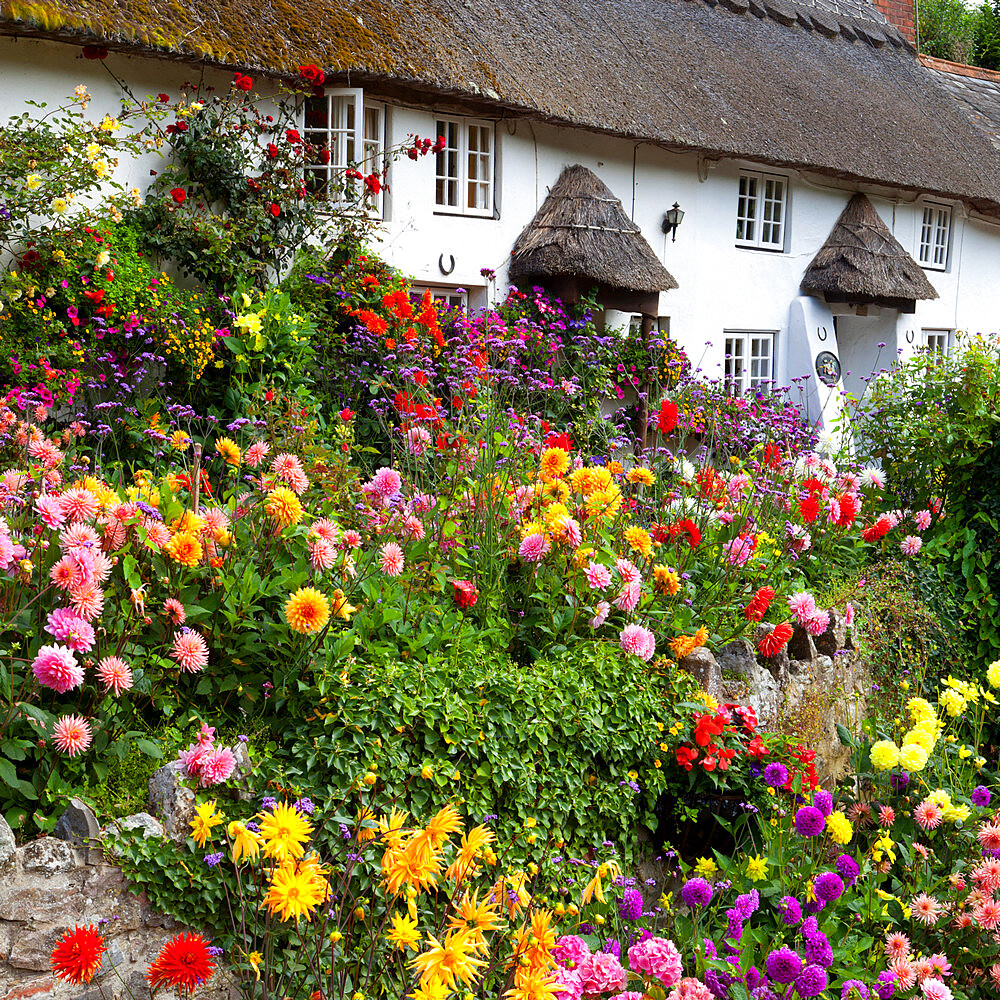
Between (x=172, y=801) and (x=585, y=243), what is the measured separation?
7.84m

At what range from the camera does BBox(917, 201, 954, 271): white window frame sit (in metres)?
15.5

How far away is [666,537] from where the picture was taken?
447cm

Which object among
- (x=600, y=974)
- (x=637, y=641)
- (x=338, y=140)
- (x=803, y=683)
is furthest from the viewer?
(x=338, y=140)

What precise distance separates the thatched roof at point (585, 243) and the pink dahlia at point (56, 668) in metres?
7.69

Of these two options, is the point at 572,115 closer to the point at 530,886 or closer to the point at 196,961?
the point at 530,886

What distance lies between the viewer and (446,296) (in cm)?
937

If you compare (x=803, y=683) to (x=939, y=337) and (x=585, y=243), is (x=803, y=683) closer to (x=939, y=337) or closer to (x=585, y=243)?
(x=585, y=243)

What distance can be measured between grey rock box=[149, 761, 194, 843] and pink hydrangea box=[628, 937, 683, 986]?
3.97 feet

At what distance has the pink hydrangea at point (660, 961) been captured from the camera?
2295 mm

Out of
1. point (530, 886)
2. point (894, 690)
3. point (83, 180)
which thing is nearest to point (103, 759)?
point (530, 886)

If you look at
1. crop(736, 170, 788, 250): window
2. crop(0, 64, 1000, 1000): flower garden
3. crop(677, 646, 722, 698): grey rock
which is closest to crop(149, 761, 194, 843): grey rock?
crop(0, 64, 1000, 1000): flower garden

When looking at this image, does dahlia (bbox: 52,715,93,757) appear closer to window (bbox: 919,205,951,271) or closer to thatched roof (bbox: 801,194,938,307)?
thatched roof (bbox: 801,194,938,307)

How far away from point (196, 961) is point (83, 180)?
5938 mm

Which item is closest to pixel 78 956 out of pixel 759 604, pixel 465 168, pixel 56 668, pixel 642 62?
pixel 56 668
